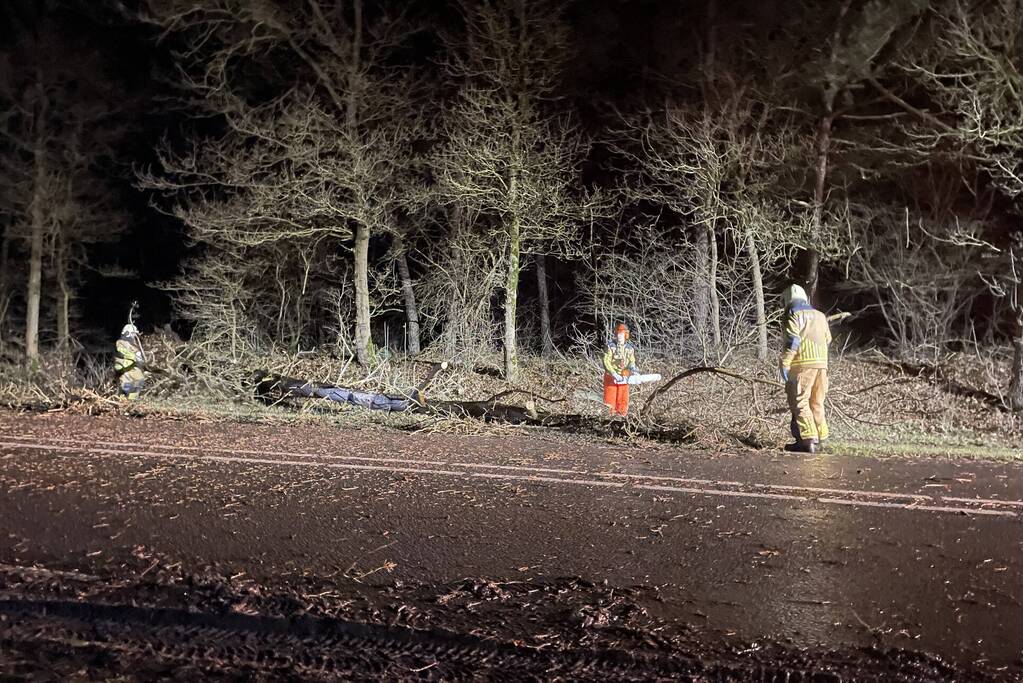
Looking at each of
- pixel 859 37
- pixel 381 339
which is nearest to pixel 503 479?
pixel 859 37

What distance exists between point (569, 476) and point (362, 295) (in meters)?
14.0

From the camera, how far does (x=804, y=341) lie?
8570 mm

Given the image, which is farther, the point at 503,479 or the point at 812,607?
the point at 503,479

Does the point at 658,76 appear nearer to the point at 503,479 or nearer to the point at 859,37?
the point at 859,37

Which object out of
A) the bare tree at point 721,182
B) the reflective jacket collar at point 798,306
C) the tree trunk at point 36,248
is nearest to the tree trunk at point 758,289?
the bare tree at point 721,182

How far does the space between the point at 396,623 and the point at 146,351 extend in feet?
44.1

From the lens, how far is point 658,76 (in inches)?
794

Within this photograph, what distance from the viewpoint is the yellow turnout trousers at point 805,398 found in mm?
8586

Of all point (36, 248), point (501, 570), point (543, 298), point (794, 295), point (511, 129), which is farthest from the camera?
point (36, 248)

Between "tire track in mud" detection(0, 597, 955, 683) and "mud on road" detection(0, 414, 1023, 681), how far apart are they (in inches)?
0.5

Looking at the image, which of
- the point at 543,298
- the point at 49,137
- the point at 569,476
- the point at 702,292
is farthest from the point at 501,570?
the point at 49,137

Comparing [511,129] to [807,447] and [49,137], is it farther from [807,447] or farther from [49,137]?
[49,137]

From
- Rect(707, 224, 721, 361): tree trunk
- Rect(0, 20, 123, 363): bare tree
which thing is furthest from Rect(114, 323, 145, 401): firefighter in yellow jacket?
Rect(0, 20, 123, 363): bare tree

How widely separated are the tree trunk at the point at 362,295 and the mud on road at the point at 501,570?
39.7ft
